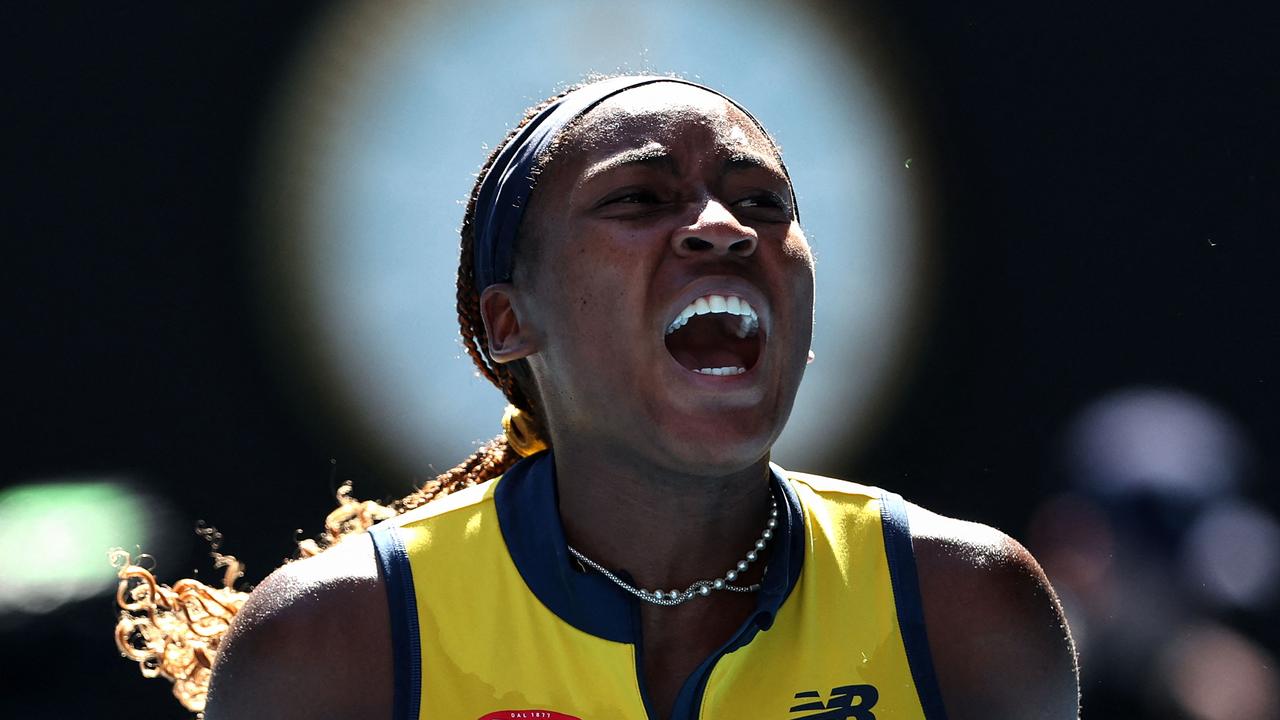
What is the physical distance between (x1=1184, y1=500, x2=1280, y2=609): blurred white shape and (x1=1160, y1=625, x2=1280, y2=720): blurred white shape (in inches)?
4.3

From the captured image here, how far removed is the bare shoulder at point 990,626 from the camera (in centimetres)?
172

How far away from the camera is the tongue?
1.78 metres

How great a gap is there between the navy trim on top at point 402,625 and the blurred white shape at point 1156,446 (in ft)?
7.04

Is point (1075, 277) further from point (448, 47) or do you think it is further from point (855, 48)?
point (448, 47)

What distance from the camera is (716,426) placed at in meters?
1.56

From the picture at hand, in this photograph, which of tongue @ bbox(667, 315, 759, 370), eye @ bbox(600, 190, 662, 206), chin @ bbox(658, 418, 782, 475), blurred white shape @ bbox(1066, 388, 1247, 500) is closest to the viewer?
chin @ bbox(658, 418, 782, 475)

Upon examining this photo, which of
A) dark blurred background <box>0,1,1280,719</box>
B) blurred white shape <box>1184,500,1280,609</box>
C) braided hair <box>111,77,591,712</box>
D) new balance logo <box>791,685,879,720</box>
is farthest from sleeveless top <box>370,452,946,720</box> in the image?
blurred white shape <box>1184,500,1280,609</box>

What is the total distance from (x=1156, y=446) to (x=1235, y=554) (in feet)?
1.09

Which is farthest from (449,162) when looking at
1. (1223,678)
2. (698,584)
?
(1223,678)

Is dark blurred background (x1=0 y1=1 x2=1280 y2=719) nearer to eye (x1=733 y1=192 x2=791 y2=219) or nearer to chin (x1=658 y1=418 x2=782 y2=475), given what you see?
eye (x1=733 y1=192 x2=791 y2=219)

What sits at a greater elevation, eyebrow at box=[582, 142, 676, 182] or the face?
eyebrow at box=[582, 142, 676, 182]

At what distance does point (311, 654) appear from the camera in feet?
5.25

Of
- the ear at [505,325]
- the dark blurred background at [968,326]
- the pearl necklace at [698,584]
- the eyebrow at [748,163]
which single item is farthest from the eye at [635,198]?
the dark blurred background at [968,326]

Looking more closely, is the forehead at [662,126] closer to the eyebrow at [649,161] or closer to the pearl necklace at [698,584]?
the eyebrow at [649,161]
